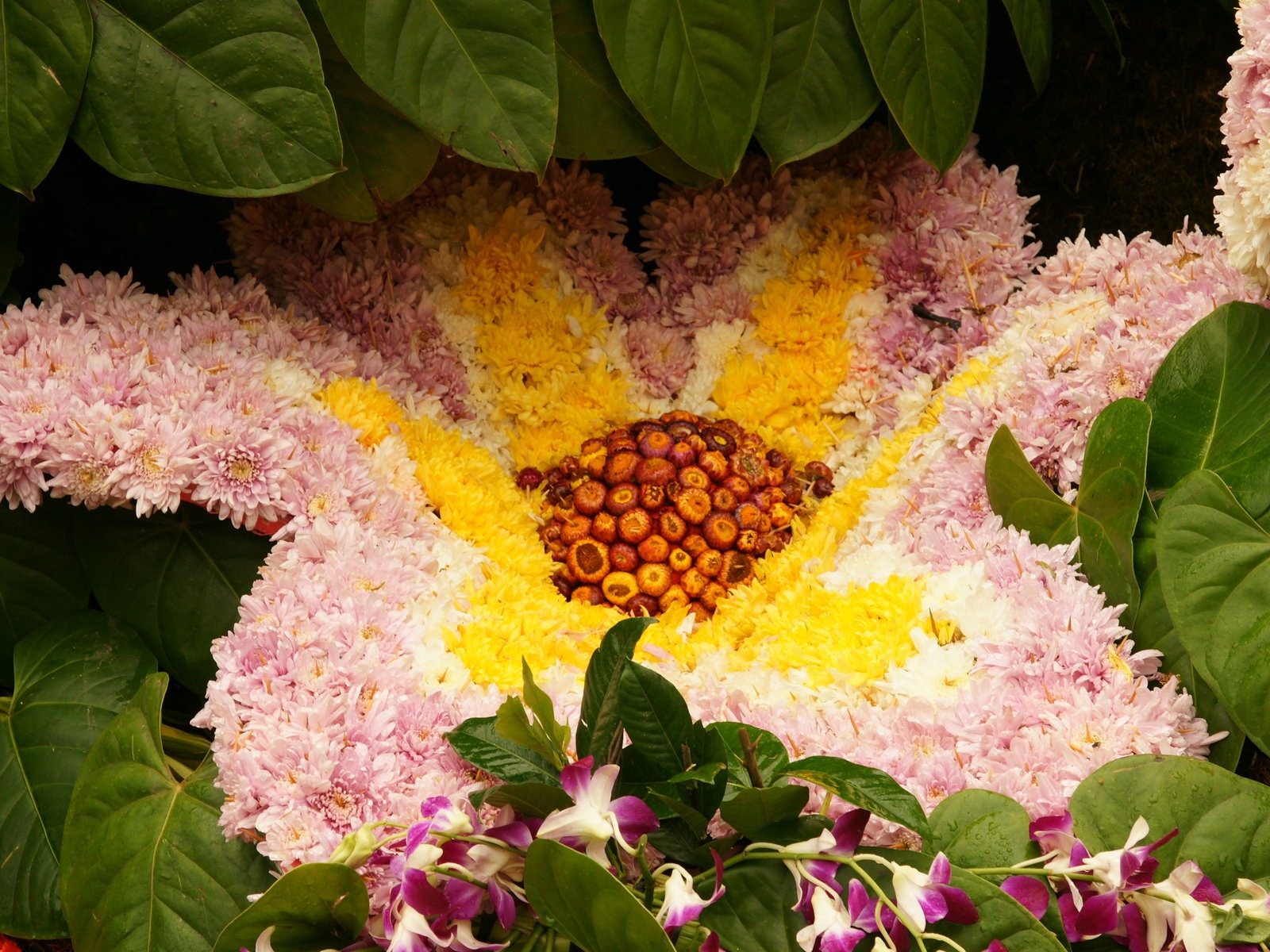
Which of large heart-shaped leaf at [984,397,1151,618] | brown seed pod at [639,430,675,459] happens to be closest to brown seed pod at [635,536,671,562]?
brown seed pod at [639,430,675,459]

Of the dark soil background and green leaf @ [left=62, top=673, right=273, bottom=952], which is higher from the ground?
the dark soil background

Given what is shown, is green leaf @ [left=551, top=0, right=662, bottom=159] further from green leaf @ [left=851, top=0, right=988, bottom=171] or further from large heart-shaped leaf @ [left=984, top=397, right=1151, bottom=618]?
large heart-shaped leaf @ [left=984, top=397, right=1151, bottom=618]

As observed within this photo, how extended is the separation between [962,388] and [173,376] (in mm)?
910

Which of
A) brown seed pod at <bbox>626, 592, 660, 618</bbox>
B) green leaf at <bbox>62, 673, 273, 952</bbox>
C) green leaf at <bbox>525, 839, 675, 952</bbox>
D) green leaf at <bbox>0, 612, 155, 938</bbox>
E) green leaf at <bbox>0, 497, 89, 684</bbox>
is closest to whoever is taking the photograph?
green leaf at <bbox>525, 839, 675, 952</bbox>

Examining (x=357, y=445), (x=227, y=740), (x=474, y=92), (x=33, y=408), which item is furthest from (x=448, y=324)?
(x=227, y=740)

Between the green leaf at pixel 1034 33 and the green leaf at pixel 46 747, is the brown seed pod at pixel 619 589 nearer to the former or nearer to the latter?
the green leaf at pixel 46 747

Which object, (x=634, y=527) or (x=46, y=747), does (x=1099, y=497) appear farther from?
(x=46, y=747)

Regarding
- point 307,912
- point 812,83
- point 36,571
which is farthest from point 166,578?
point 812,83

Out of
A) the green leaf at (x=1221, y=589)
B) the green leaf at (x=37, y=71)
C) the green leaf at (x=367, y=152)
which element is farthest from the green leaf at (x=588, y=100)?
the green leaf at (x=1221, y=589)

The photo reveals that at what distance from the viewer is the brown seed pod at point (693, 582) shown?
56.2 inches

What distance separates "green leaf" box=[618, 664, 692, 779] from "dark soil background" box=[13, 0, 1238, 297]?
0.91m

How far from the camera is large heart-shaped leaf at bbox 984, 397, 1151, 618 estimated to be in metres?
1.05

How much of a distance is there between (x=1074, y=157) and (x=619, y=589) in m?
0.87

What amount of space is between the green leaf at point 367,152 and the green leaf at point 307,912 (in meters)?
0.76
